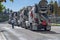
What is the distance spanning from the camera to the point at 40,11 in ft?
104

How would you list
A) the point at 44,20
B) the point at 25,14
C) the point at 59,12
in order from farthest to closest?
1. the point at 59,12
2. the point at 25,14
3. the point at 44,20

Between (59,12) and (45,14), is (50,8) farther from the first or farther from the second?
(59,12)

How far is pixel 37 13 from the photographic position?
31781mm

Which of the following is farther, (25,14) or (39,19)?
(25,14)

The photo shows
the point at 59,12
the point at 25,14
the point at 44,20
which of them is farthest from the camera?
the point at 59,12

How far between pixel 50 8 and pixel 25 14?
8.49 metres

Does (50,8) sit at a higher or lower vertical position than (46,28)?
higher

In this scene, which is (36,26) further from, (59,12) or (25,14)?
(59,12)

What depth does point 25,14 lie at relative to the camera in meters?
40.2

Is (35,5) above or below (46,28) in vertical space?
above

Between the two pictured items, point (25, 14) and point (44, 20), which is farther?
point (25, 14)

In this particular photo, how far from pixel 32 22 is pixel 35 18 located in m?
1.02

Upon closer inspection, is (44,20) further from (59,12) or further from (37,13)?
(59,12)

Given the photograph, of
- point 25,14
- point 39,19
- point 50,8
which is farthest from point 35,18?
point 25,14
